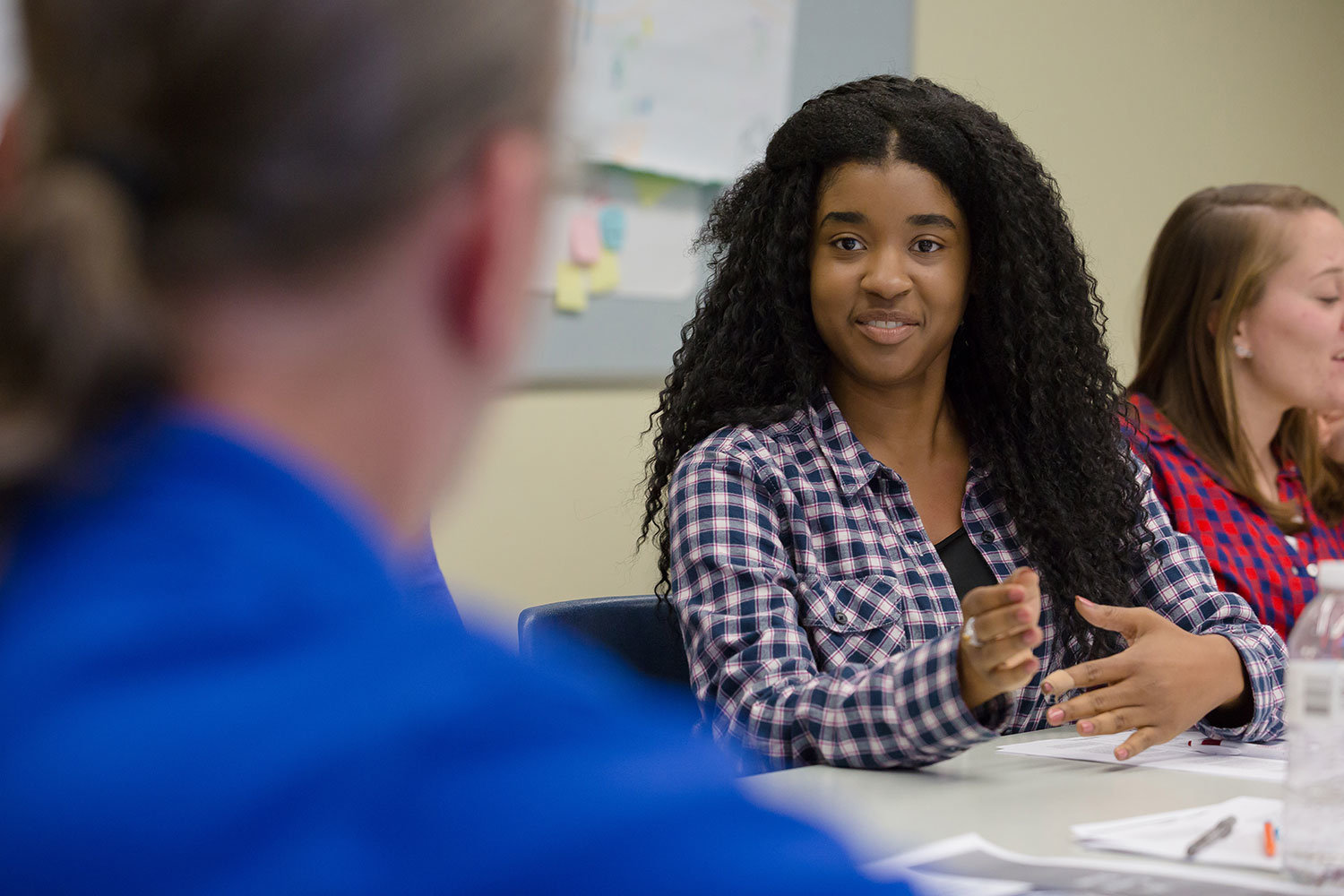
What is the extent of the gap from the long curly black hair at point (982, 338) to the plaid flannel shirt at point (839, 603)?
49 mm

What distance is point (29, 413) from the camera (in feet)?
1.11

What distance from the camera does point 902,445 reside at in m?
1.76

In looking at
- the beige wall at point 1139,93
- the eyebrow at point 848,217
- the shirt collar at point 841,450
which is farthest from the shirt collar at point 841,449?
the beige wall at point 1139,93

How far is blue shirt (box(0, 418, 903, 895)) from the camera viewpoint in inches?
11.1

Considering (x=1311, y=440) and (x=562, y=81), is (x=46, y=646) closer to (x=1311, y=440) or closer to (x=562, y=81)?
(x=562, y=81)

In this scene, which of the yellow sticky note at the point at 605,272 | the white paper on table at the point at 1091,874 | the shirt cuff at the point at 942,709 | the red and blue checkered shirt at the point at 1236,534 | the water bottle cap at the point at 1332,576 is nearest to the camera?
the white paper on table at the point at 1091,874

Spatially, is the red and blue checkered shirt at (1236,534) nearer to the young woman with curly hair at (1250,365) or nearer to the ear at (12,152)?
the young woman with curly hair at (1250,365)

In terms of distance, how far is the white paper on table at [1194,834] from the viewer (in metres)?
0.94

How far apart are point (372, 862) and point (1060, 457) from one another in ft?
5.20

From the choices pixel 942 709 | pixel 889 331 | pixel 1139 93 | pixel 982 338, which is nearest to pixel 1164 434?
pixel 982 338

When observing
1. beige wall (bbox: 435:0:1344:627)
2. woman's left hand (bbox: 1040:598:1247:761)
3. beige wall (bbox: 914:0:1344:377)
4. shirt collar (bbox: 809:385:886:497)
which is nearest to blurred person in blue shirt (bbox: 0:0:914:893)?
woman's left hand (bbox: 1040:598:1247:761)

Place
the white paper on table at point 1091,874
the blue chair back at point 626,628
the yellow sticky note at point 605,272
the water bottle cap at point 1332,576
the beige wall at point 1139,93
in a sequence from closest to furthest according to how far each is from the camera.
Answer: the white paper on table at point 1091,874
the water bottle cap at point 1332,576
the blue chair back at point 626,628
the yellow sticky note at point 605,272
the beige wall at point 1139,93

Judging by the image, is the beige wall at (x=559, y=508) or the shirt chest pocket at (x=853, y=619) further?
the beige wall at (x=559, y=508)

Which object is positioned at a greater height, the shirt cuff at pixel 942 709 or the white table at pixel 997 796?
the shirt cuff at pixel 942 709
